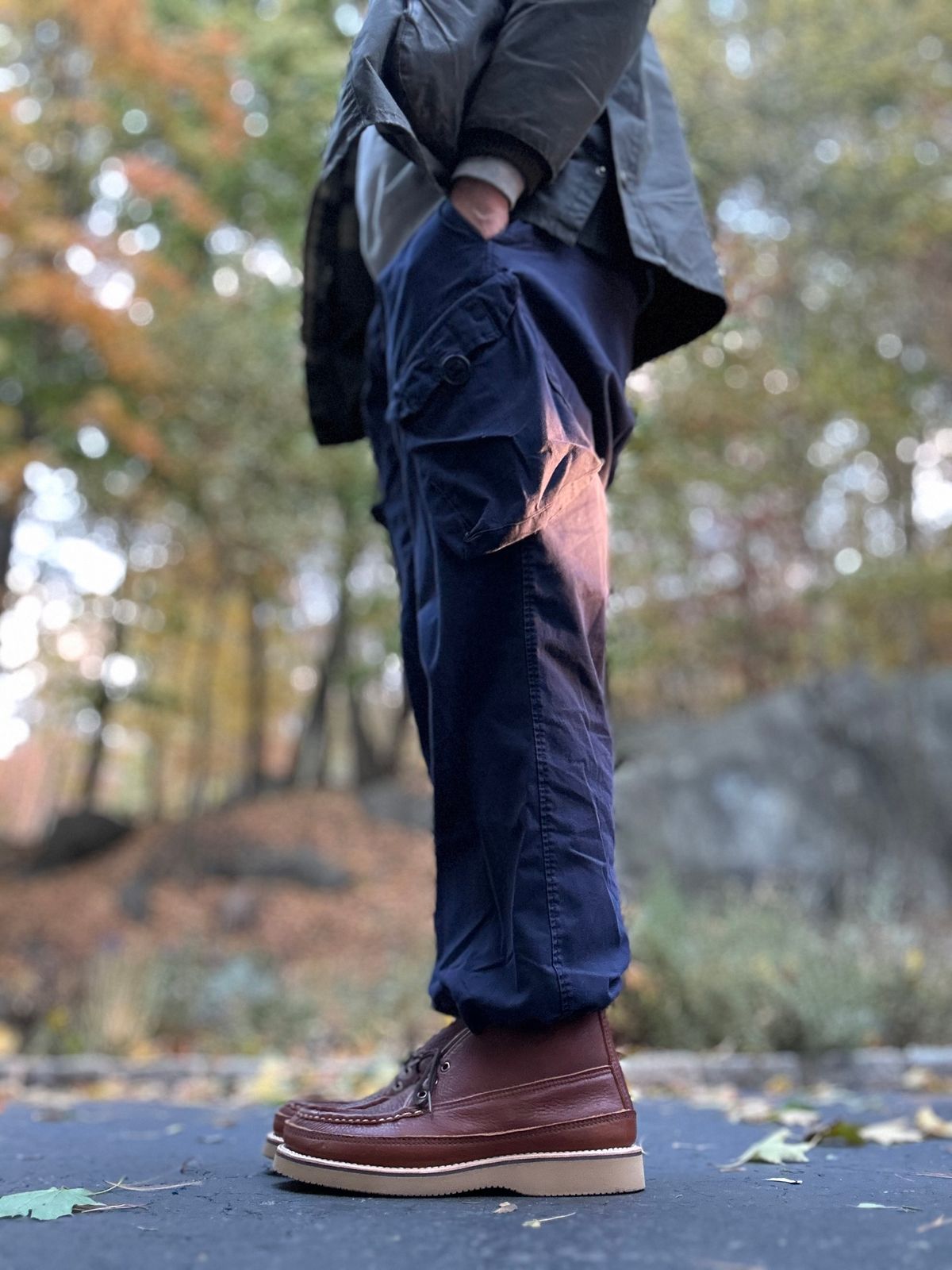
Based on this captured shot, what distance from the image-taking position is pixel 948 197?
10273 millimetres

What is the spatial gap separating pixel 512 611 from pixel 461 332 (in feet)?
1.36

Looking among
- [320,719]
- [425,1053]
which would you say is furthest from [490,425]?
[320,719]

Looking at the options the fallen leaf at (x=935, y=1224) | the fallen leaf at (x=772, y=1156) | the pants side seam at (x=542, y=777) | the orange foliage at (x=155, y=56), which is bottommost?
the fallen leaf at (x=772, y=1156)

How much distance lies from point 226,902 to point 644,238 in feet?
37.1

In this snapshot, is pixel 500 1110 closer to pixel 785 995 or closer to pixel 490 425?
pixel 490 425

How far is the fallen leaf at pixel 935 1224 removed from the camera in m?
Result: 1.25

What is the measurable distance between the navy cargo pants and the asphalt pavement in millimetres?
296

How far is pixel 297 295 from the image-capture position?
11.3 m

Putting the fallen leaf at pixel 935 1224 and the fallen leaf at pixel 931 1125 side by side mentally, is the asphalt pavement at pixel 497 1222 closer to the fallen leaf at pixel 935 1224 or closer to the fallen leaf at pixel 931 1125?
the fallen leaf at pixel 935 1224

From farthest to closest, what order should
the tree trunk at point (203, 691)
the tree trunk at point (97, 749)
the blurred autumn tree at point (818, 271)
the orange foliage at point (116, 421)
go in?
the tree trunk at point (97, 749) < the tree trunk at point (203, 691) < the orange foliage at point (116, 421) < the blurred autumn tree at point (818, 271)

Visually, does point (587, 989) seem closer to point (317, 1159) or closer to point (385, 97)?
point (317, 1159)

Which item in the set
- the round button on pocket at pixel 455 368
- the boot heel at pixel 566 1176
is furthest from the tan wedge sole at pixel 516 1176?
the round button on pocket at pixel 455 368

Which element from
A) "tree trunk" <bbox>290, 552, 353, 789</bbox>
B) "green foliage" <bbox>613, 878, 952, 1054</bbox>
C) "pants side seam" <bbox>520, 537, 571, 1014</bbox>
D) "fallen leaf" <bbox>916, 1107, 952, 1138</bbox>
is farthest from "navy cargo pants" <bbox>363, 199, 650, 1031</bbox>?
"tree trunk" <bbox>290, 552, 353, 789</bbox>

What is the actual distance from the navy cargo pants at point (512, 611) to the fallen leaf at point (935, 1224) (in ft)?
1.56
